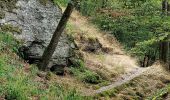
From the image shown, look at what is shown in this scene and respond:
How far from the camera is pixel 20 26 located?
16.5 m

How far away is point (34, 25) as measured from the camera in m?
17.2

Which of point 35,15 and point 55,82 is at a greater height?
point 35,15

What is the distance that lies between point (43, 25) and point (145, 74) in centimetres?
838

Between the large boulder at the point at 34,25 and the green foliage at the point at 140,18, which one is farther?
the large boulder at the point at 34,25

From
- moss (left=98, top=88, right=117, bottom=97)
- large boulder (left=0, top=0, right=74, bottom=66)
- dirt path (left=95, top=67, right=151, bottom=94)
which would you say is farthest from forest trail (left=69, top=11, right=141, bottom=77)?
moss (left=98, top=88, right=117, bottom=97)

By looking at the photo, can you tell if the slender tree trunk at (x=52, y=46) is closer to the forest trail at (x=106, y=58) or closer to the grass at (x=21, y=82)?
the grass at (x=21, y=82)

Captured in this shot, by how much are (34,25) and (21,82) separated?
5686 millimetres

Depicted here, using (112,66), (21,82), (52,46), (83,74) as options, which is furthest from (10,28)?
(112,66)

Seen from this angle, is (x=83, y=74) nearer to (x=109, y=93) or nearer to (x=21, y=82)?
(x=109, y=93)

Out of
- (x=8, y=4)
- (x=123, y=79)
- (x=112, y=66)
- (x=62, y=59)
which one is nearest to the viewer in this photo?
(x=8, y=4)

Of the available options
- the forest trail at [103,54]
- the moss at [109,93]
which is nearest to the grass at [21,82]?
the moss at [109,93]

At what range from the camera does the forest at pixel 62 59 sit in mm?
13009

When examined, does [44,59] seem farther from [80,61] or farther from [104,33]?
[104,33]

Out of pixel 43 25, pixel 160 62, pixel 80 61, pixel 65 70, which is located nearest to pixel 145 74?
pixel 160 62
